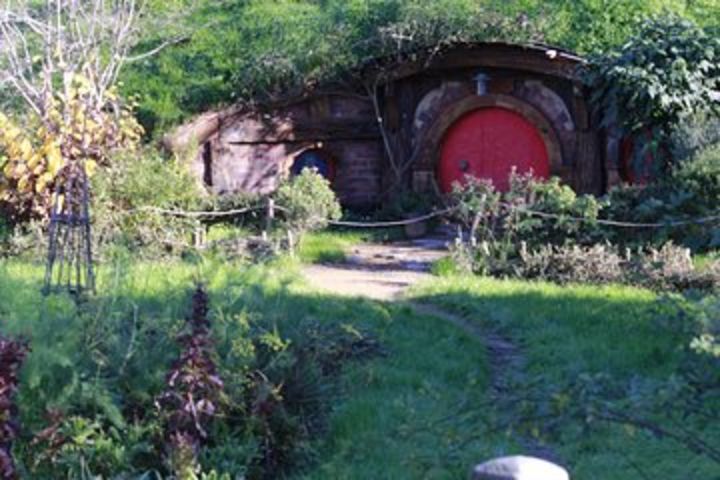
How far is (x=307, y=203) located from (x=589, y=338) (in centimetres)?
663

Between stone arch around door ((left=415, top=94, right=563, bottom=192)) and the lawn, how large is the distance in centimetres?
536

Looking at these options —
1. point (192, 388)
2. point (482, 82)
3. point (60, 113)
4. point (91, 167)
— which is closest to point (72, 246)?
point (192, 388)

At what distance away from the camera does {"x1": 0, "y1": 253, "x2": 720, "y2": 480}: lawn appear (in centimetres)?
659

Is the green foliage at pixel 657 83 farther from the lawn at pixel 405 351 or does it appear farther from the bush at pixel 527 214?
the lawn at pixel 405 351

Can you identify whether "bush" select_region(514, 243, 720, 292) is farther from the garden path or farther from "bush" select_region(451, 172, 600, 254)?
the garden path

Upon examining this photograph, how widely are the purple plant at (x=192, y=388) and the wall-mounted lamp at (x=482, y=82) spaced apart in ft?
39.8

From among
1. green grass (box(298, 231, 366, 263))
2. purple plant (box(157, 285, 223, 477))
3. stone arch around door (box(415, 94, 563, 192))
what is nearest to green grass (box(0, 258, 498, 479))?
purple plant (box(157, 285, 223, 477))

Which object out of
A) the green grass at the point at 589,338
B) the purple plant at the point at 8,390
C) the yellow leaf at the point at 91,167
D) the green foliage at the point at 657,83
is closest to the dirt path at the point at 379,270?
the green grass at the point at 589,338

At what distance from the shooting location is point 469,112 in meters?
18.5

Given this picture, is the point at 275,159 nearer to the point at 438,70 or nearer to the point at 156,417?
the point at 438,70

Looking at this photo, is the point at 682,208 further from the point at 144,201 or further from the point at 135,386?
the point at 135,386

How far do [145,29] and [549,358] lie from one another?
13.3 metres

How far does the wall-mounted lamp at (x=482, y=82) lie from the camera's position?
18.0m

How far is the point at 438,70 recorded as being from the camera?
1866cm
